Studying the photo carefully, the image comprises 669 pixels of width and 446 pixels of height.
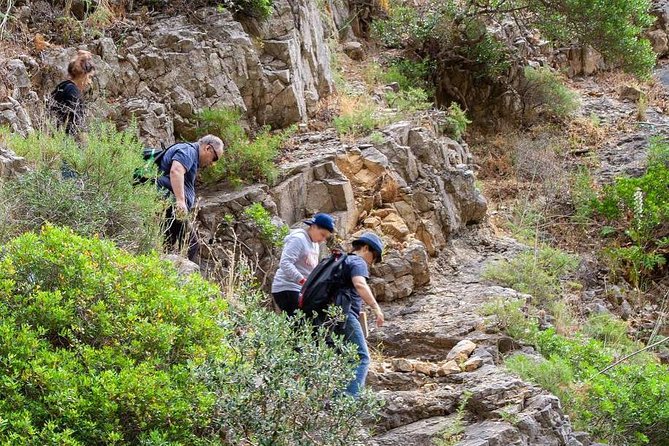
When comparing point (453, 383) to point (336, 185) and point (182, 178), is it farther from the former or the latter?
point (336, 185)

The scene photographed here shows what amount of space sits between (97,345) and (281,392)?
3.54ft

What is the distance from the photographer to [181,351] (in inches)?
191

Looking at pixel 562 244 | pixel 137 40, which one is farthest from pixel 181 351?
pixel 562 244

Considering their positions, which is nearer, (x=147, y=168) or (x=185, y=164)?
(x=147, y=168)

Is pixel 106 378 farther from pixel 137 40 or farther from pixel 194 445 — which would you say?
pixel 137 40

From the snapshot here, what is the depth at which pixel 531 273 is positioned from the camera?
10445 millimetres

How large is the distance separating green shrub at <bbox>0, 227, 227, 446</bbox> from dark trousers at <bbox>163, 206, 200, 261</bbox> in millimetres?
2528

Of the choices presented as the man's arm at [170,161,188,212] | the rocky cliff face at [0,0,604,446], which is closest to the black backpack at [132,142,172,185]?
the man's arm at [170,161,188,212]

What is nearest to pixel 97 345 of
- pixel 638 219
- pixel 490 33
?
pixel 638 219

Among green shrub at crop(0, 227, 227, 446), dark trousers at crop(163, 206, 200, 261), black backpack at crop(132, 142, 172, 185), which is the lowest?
dark trousers at crop(163, 206, 200, 261)

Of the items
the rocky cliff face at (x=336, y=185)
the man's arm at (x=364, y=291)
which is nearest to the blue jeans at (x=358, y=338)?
the man's arm at (x=364, y=291)

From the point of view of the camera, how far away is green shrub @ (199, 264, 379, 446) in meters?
4.55

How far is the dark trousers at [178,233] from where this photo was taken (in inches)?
308

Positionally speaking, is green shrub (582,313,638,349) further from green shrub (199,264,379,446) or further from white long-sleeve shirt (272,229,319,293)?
green shrub (199,264,379,446)
